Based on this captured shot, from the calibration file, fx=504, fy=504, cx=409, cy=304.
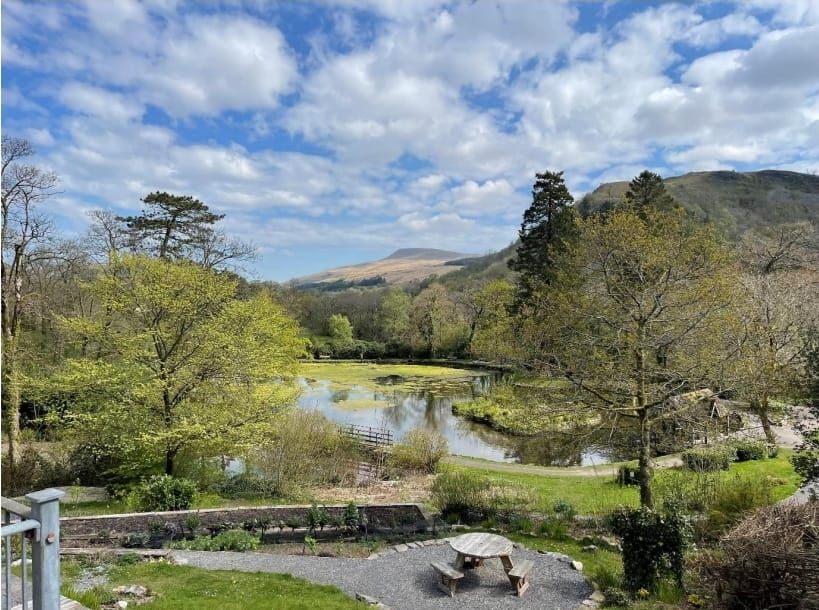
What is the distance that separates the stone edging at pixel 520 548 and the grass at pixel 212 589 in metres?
0.86

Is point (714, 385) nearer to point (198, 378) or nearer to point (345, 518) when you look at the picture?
point (345, 518)

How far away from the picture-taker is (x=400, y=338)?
199 ft

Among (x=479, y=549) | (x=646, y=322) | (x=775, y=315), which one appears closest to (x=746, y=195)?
(x=775, y=315)

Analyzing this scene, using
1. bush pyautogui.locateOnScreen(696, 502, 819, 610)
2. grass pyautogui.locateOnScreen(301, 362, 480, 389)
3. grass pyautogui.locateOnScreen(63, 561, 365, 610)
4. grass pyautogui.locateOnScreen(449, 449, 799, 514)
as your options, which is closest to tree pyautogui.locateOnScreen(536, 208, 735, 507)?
grass pyautogui.locateOnScreen(449, 449, 799, 514)

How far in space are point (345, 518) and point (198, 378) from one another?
5860 mm

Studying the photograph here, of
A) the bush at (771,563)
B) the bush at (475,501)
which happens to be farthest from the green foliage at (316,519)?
the bush at (771,563)

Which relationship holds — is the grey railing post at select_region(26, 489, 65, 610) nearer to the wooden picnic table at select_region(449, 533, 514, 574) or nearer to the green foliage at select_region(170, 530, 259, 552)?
the wooden picnic table at select_region(449, 533, 514, 574)

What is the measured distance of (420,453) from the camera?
19719mm

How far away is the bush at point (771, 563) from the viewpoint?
5652mm

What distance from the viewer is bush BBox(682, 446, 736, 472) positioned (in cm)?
1444

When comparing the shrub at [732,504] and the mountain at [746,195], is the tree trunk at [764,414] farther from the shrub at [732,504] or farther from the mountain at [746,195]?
the mountain at [746,195]

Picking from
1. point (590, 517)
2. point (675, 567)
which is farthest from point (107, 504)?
point (675, 567)

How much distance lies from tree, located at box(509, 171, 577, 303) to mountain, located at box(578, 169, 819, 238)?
4542 cm

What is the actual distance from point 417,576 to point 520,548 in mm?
2596
